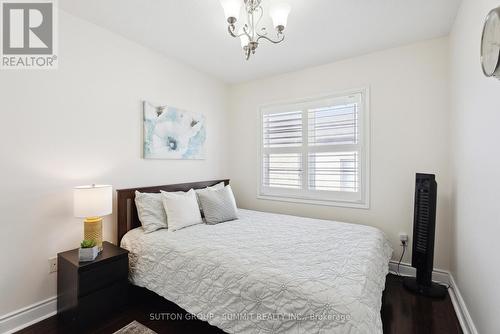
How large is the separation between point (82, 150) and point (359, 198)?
3011 mm

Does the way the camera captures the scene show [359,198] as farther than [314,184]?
No

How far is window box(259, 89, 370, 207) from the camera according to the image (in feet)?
9.54

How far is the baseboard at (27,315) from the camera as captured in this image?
178cm

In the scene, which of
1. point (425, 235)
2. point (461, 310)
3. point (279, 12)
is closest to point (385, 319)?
point (461, 310)

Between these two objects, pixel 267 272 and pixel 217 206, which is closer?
pixel 267 272

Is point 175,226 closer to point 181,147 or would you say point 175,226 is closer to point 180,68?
point 181,147

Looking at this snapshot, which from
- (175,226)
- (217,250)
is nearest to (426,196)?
(217,250)

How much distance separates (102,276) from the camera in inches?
73.1

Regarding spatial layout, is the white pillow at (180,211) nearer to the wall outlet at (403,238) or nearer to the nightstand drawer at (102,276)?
the nightstand drawer at (102,276)

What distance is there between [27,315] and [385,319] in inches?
112

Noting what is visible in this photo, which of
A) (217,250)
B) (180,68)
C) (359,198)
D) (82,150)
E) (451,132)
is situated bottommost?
(217,250)

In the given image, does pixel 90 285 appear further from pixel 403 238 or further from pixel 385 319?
pixel 403 238

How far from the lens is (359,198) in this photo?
9.52 feet

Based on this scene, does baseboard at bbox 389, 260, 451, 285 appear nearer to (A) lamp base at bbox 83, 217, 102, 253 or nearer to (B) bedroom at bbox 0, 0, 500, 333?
(B) bedroom at bbox 0, 0, 500, 333
